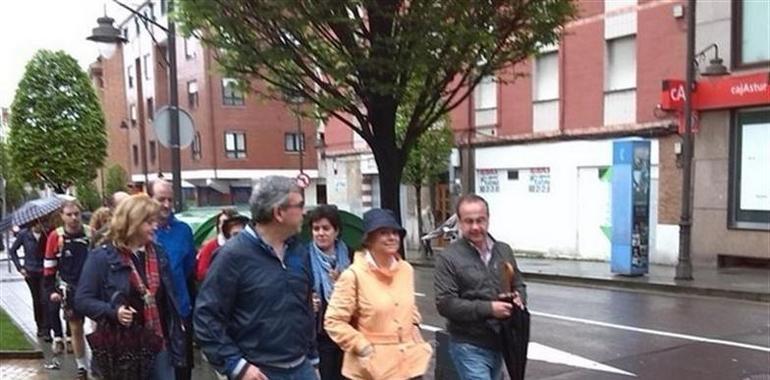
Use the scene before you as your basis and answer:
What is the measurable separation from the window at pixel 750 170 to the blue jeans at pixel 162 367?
1447cm

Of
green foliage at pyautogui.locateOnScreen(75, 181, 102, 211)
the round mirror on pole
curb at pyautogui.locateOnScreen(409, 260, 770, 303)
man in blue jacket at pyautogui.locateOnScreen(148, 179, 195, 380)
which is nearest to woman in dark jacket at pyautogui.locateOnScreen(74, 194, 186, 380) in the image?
man in blue jacket at pyautogui.locateOnScreen(148, 179, 195, 380)

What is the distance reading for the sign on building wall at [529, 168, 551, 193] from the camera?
68.8 feet

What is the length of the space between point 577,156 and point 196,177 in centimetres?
2805

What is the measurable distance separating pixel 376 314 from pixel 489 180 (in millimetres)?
19583

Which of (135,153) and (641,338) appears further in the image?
(135,153)

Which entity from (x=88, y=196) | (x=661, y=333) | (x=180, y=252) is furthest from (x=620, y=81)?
(x=88, y=196)

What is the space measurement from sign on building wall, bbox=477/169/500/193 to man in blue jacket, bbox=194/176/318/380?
64.7ft

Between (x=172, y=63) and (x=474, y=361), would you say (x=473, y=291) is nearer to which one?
(x=474, y=361)

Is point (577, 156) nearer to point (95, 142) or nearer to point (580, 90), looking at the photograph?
point (580, 90)

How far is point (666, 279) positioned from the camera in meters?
14.5

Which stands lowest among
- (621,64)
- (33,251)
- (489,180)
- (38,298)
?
(38,298)

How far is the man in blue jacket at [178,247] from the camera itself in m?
5.41

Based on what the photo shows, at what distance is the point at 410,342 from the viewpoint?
4094 mm

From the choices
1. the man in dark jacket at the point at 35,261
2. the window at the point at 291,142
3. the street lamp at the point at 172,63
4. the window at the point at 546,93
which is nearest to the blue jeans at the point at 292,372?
the man in dark jacket at the point at 35,261
